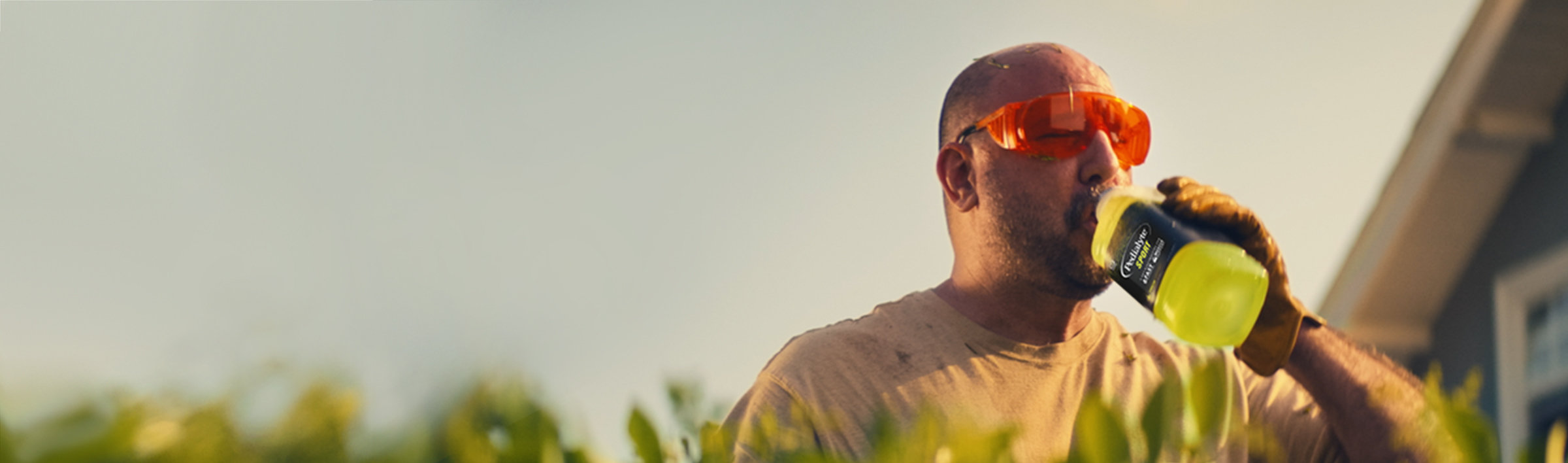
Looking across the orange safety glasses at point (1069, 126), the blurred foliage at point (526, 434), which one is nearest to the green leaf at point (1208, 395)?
the blurred foliage at point (526, 434)

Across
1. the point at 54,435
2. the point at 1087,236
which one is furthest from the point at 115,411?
the point at 1087,236

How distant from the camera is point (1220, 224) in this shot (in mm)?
1813

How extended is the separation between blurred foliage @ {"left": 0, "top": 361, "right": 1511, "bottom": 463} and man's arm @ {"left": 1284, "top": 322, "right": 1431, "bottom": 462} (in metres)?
1.12

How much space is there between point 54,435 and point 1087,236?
205cm

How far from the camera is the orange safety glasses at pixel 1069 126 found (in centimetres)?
233

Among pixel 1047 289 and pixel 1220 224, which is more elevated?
pixel 1220 224

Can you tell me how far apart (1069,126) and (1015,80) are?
182 mm

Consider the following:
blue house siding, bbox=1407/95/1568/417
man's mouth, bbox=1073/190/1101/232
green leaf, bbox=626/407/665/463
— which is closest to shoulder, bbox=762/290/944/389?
man's mouth, bbox=1073/190/1101/232

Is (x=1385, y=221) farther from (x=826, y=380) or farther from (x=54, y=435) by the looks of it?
(x=54, y=435)

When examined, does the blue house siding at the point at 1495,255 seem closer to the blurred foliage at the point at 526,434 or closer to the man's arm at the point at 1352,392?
the man's arm at the point at 1352,392

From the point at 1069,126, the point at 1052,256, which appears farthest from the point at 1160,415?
the point at 1069,126

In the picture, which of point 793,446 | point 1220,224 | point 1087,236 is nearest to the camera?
point 793,446

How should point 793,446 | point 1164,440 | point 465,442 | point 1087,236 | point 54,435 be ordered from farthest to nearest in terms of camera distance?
point 1087,236
point 793,446
point 1164,440
point 465,442
point 54,435

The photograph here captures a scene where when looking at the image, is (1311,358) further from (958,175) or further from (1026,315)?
(958,175)
